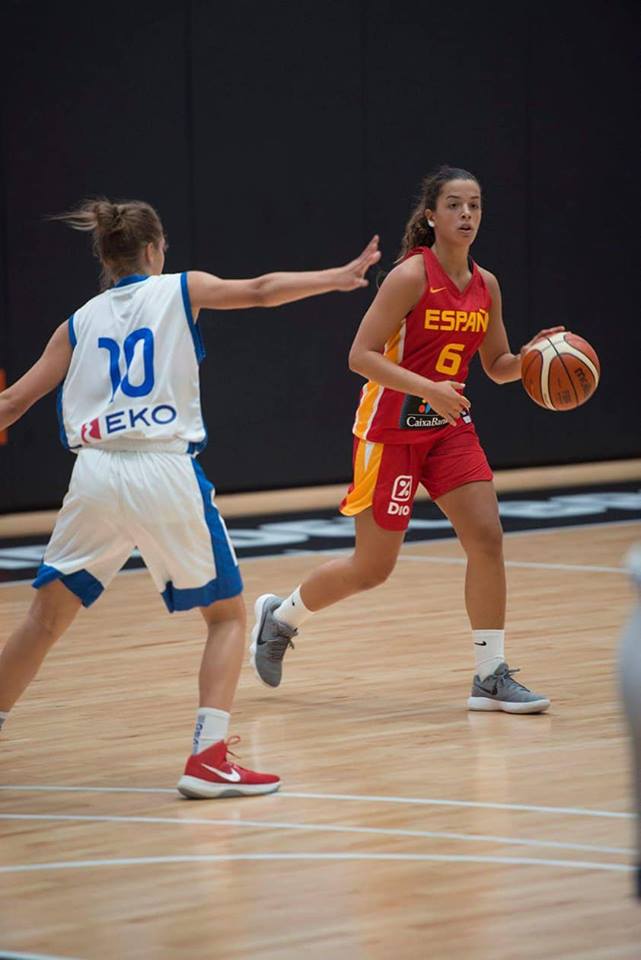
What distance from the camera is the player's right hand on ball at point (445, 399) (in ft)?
17.9

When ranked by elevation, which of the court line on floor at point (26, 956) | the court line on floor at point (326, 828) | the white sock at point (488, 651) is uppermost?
the court line on floor at point (26, 956)

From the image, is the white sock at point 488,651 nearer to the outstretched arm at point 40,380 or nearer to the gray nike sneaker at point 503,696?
the gray nike sneaker at point 503,696

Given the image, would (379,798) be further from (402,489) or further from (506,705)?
(402,489)

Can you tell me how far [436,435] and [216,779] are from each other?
1.65 metres

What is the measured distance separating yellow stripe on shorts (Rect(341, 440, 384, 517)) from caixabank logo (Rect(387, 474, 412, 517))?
0.23ft

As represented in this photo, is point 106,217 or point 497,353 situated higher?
point 106,217

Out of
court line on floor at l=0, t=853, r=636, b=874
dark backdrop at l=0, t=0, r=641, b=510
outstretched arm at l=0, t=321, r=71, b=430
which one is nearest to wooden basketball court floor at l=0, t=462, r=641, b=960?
court line on floor at l=0, t=853, r=636, b=874

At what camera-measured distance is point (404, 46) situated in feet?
42.3

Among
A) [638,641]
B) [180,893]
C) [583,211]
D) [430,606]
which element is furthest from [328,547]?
[638,641]

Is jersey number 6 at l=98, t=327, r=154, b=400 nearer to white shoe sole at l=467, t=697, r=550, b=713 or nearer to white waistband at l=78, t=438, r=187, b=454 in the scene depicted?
white waistband at l=78, t=438, r=187, b=454

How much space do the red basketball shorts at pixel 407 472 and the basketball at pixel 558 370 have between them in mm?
286

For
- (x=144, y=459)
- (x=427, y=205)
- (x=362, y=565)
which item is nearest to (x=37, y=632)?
(x=144, y=459)

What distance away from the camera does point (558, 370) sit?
6.05 m

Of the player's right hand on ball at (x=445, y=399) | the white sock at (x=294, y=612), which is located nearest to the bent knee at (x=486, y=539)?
the player's right hand on ball at (x=445, y=399)
